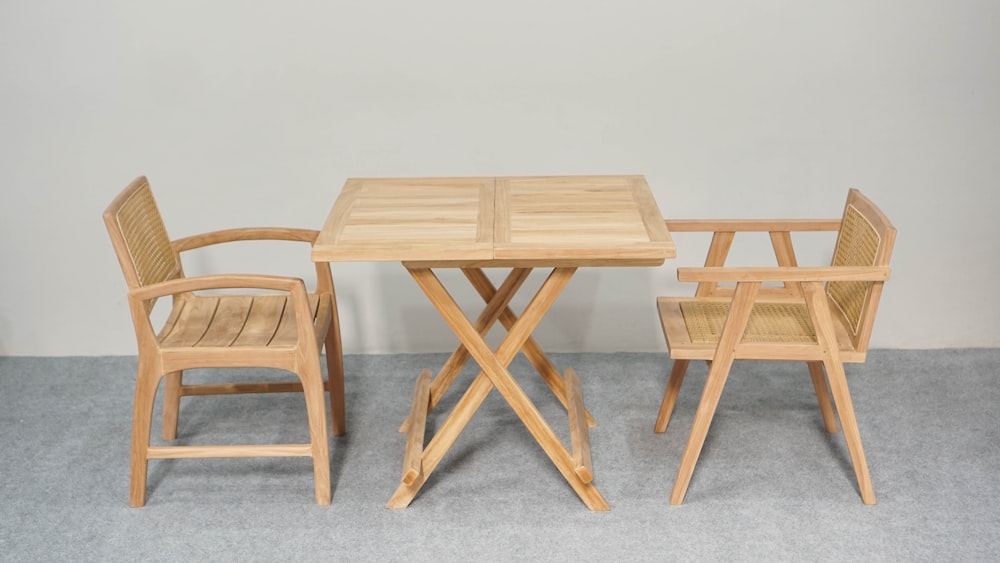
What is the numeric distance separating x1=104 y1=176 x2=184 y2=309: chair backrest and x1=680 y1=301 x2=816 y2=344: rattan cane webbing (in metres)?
1.58

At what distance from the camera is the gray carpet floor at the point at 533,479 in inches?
105

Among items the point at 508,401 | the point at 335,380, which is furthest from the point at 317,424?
→ the point at 508,401

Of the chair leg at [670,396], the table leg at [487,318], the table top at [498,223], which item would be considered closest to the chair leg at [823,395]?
the chair leg at [670,396]

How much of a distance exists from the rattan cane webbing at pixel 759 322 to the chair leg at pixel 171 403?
1661 mm

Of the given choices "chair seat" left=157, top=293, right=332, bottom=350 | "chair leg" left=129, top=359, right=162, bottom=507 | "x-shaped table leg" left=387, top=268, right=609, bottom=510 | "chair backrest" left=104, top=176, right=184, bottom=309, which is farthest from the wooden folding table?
"chair leg" left=129, top=359, right=162, bottom=507

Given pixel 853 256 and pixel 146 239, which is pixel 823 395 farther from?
pixel 146 239

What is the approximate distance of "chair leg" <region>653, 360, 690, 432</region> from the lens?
3.15 meters

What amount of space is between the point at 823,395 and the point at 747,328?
54 cm

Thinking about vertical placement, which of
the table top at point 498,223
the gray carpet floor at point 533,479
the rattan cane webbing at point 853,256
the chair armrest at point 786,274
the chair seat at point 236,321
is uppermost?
the table top at point 498,223

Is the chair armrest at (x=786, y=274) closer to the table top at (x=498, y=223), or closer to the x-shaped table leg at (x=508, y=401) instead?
the table top at (x=498, y=223)

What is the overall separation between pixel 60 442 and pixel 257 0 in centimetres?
166

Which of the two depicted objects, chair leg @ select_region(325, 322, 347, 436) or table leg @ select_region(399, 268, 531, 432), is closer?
table leg @ select_region(399, 268, 531, 432)

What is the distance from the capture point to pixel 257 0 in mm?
3436

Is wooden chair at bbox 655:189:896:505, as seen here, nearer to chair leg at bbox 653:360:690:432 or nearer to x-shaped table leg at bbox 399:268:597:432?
chair leg at bbox 653:360:690:432
